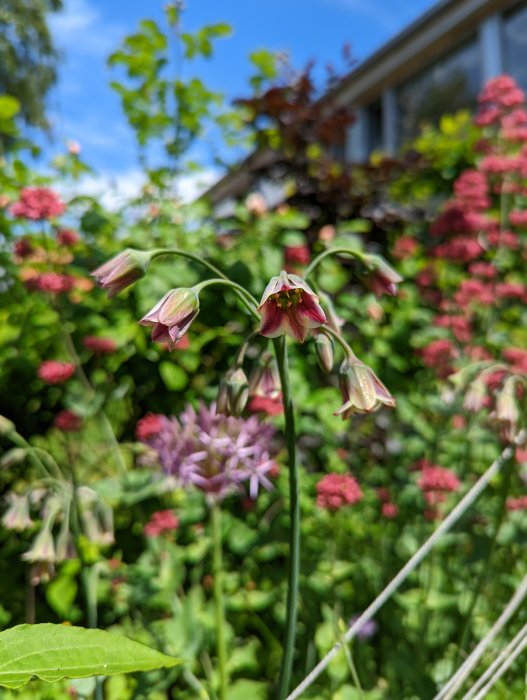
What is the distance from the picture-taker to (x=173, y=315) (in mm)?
812

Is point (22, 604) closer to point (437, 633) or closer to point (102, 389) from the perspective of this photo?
point (102, 389)

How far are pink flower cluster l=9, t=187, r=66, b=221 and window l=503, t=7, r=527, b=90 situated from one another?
21.5 feet

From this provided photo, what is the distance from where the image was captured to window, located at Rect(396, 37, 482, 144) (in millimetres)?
7691

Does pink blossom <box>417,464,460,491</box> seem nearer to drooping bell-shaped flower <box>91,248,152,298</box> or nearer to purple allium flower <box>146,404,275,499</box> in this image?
purple allium flower <box>146,404,275,499</box>

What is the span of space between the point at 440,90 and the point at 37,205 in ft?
23.9

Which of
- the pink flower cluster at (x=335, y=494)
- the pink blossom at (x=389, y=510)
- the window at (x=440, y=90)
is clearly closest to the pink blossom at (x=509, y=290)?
the pink blossom at (x=389, y=510)

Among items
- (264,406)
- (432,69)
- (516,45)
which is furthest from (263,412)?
(432,69)

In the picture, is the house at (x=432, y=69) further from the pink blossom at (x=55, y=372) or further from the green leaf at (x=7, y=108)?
the pink blossom at (x=55, y=372)

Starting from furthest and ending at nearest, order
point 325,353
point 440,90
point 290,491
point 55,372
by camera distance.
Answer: point 440,90, point 55,372, point 325,353, point 290,491

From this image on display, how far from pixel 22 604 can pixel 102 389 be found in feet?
Result: 2.43

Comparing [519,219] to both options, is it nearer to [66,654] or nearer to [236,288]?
Answer: [236,288]

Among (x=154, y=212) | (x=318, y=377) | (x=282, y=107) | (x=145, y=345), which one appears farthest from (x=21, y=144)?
(x=318, y=377)

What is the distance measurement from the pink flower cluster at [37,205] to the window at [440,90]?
6.64 meters

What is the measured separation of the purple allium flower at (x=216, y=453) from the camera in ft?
4.47
